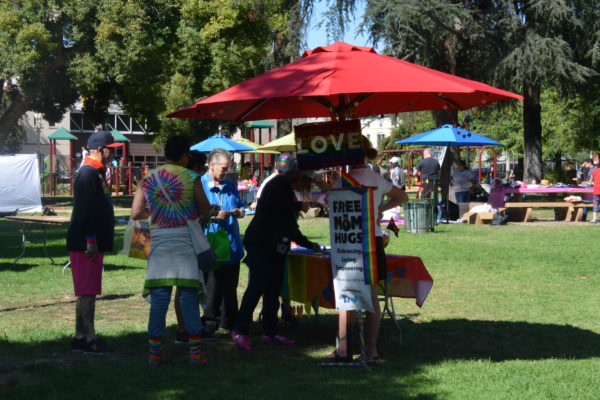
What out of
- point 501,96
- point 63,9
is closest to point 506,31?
point 63,9

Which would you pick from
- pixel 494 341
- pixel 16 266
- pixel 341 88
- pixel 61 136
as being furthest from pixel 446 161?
pixel 61 136

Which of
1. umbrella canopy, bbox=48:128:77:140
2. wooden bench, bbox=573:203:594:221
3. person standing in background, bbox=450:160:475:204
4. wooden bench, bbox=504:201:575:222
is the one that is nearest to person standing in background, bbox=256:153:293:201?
wooden bench, bbox=504:201:575:222

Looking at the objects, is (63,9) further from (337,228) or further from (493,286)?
(337,228)

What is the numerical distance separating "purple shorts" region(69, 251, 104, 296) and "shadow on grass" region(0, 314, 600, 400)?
55cm

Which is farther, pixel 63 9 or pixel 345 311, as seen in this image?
pixel 63 9

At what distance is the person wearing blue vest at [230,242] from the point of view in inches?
297

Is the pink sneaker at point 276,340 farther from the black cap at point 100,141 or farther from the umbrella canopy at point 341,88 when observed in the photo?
the black cap at point 100,141

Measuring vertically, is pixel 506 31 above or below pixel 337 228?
above

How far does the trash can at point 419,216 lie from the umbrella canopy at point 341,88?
34.7ft

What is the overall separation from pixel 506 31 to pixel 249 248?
2273cm

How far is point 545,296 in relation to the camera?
1028 centimetres

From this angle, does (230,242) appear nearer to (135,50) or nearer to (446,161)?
(446,161)

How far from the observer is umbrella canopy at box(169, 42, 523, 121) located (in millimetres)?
6152

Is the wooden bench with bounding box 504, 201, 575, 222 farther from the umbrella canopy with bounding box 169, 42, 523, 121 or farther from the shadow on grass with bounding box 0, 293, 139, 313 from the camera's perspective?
the umbrella canopy with bounding box 169, 42, 523, 121
